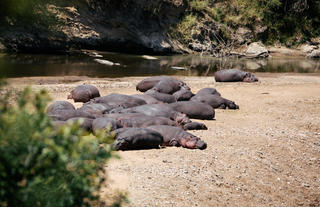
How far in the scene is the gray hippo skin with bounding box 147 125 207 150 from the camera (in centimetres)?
666

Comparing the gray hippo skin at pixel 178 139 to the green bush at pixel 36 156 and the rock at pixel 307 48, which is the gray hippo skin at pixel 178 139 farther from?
the rock at pixel 307 48

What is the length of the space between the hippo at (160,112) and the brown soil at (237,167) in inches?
24.8

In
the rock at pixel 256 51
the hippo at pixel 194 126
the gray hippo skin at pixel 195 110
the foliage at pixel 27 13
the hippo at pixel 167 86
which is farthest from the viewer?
the rock at pixel 256 51

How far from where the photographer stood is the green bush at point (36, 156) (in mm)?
1989

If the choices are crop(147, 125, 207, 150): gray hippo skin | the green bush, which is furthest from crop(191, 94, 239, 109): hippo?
the green bush

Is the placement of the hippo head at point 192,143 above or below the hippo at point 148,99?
below

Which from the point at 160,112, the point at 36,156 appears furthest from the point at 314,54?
the point at 36,156

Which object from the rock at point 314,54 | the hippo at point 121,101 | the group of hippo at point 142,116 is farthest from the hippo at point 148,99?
the rock at point 314,54

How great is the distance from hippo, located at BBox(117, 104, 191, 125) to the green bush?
5.75 meters

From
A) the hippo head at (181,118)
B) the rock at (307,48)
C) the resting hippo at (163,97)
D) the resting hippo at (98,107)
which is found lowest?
the hippo head at (181,118)

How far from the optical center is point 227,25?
3198cm

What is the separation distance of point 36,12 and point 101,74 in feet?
31.8

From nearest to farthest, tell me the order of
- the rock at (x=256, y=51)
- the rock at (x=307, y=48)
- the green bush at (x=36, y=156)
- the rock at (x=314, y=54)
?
1. the green bush at (x=36, y=156)
2. the rock at (x=256, y=51)
3. the rock at (x=314, y=54)
4. the rock at (x=307, y=48)

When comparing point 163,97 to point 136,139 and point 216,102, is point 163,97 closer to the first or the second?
point 216,102
